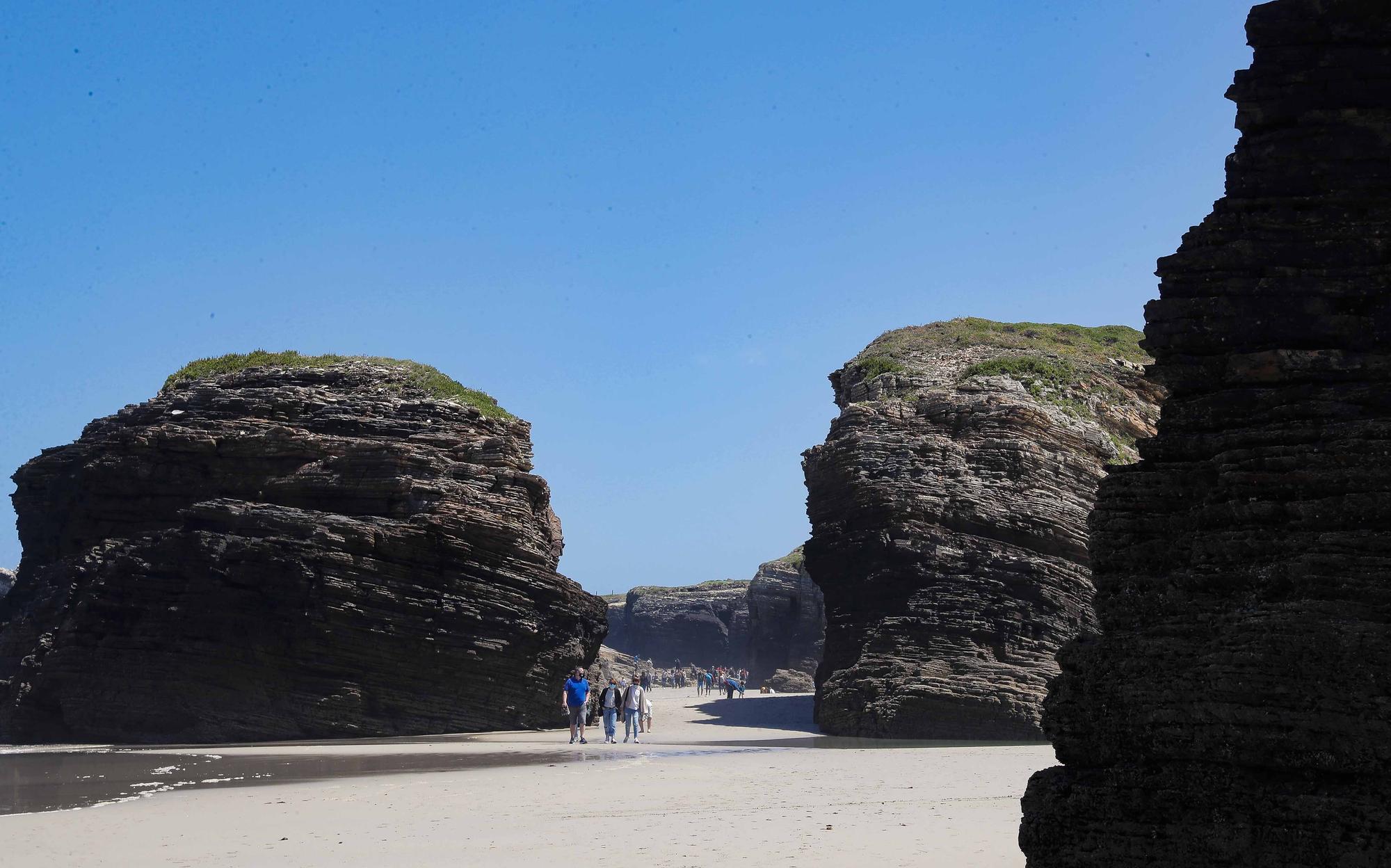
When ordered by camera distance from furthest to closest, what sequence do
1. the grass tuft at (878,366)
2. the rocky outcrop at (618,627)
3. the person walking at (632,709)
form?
the rocky outcrop at (618,627), the grass tuft at (878,366), the person walking at (632,709)

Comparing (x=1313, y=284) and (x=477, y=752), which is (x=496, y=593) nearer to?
(x=477, y=752)

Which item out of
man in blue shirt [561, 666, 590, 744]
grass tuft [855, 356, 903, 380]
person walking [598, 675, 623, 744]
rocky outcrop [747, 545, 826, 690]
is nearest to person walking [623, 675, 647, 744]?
person walking [598, 675, 623, 744]

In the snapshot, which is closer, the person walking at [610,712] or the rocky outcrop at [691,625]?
the person walking at [610,712]

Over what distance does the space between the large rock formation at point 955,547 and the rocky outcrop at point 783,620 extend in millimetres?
37741

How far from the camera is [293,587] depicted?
30.0 meters

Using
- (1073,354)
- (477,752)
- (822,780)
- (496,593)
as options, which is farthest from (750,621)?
(822,780)

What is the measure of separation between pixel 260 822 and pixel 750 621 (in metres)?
68.0

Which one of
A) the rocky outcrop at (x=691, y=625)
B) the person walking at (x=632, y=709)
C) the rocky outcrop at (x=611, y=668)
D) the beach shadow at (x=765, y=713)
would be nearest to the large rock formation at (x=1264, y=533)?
the person walking at (x=632, y=709)

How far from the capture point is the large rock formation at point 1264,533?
7711 mm

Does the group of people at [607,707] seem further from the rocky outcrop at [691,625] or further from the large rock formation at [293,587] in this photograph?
the rocky outcrop at [691,625]

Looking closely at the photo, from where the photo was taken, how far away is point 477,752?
77.6 feet

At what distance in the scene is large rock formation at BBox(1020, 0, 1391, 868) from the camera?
7711 mm

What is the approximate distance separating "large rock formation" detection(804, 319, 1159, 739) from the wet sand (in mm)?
2698

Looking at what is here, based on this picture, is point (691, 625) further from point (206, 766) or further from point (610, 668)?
point (206, 766)
